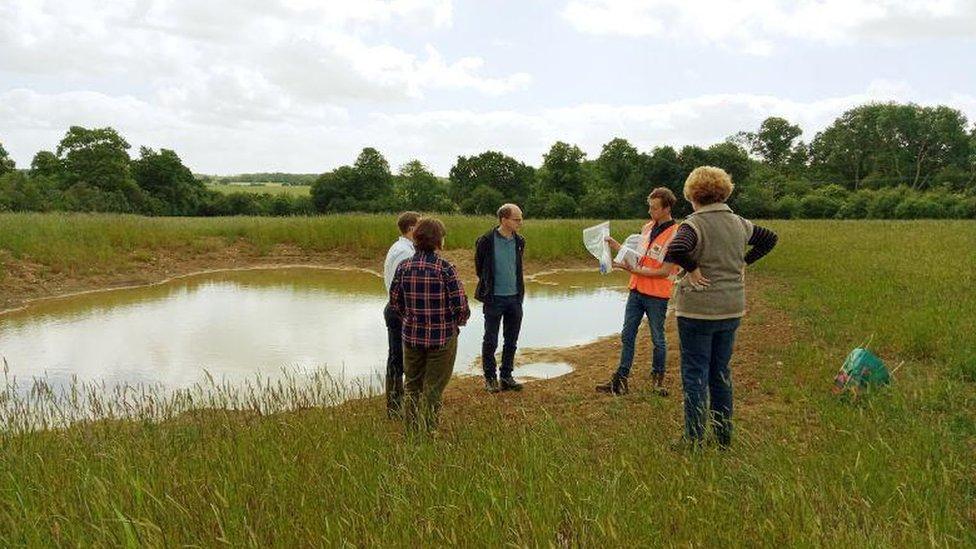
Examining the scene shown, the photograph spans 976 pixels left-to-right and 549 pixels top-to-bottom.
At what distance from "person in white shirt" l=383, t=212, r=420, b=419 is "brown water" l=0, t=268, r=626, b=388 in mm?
191

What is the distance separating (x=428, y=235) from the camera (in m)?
4.41

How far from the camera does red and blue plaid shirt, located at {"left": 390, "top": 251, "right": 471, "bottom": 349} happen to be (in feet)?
14.5

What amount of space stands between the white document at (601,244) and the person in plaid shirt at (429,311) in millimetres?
1504

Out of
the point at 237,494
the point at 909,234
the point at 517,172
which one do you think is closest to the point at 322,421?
the point at 237,494

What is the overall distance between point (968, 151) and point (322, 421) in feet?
260

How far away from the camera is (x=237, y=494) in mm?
2678

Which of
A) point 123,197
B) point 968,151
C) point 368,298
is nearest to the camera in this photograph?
point 368,298

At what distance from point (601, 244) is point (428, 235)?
180cm

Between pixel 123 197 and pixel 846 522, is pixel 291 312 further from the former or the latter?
pixel 123 197

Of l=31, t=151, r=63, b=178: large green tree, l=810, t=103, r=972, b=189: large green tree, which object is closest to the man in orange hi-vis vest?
l=31, t=151, r=63, b=178: large green tree

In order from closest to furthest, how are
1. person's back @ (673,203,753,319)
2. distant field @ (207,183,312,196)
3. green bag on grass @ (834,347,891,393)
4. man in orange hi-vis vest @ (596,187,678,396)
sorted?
person's back @ (673,203,753,319)
green bag on grass @ (834,347,891,393)
man in orange hi-vis vest @ (596,187,678,396)
distant field @ (207,183,312,196)

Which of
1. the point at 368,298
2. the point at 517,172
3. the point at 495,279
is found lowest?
the point at 368,298

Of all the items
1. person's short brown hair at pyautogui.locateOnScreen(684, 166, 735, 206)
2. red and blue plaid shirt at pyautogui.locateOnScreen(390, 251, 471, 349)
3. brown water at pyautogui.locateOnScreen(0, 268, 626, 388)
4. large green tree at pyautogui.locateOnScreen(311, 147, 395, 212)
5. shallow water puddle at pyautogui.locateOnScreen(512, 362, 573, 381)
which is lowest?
shallow water puddle at pyautogui.locateOnScreen(512, 362, 573, 381)

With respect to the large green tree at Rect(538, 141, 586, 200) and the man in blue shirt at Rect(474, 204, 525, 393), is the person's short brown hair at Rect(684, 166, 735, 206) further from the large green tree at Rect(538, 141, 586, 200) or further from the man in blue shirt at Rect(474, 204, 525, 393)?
the large green tree at Rect(538, 141, 586, 200)
